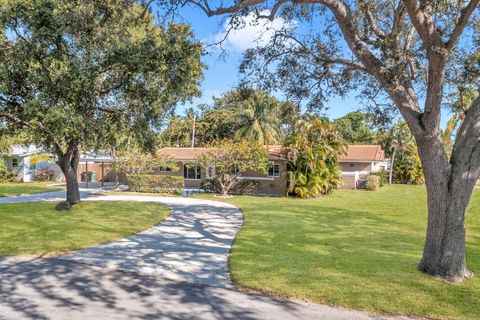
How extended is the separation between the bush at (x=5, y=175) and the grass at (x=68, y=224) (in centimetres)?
1855

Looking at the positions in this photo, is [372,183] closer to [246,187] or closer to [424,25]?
[246,187]

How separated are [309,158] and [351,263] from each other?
1464cm

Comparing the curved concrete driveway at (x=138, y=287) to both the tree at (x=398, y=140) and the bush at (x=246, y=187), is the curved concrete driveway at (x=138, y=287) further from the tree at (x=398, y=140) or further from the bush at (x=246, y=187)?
the tree at (x=398, y=140)

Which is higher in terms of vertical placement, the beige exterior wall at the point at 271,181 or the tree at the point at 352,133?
the tree at the point at 352,133

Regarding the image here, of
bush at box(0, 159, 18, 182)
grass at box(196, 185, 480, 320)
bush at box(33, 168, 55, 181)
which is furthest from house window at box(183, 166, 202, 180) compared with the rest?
bush at box(0, 159, 18, 182)

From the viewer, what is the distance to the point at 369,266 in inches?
296

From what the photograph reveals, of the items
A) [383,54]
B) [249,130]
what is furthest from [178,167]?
[383,54]

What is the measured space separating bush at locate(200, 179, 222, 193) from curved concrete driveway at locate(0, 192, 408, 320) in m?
14.2

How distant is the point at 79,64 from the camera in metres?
12.2

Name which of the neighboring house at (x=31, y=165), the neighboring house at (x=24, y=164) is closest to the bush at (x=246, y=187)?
the neighboring house at (x=31, y=165)

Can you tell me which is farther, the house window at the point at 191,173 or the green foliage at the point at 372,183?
Answer: the house window at the point at 191,173

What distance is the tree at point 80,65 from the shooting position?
1199 cm

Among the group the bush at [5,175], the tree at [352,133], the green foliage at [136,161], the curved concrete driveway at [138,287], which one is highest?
the tree at [352,133]

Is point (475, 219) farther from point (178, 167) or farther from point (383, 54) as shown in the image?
point (178, 167)
